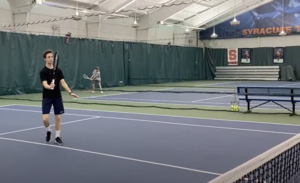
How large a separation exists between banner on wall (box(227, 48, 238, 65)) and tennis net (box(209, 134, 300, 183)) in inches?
1030

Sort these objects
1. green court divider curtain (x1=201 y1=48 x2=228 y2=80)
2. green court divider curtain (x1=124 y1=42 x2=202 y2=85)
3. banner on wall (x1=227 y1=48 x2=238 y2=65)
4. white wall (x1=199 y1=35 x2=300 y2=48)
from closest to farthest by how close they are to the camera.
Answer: green court divider curtain (x1=124 y1=42 x2=202 y2=85), white wall (x1=199 y1=35 x2=300 y2=48), banner on wall (x1=227 y1=48 x2=238 y2=65), green court divider curtain (x1=201 y1=48 x2=228 y2=80)

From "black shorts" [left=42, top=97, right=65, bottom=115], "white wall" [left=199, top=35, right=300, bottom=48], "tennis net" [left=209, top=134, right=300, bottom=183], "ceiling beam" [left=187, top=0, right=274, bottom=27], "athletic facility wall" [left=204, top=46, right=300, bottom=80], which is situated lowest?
"tennis net" [left=209, top=134, right=300, bottom=183]

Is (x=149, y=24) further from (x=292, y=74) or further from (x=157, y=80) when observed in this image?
(x=292, y=74)

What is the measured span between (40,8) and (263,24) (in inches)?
646

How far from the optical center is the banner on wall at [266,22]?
27109mm

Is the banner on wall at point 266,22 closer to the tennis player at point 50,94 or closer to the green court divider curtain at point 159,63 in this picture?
the green court divider curtain at point 159,63

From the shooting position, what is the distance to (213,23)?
99.7 ft

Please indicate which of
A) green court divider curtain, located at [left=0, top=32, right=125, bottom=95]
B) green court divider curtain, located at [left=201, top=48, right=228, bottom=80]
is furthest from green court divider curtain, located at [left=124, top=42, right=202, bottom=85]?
green court divider curtain, located at [left=0, top=32, right=125, bottom=95]

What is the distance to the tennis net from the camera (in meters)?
2.74

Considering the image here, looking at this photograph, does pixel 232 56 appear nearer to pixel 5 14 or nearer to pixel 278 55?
pixel 278 55

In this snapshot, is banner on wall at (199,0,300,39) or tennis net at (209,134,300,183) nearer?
tennis net at (209,134,300,183)

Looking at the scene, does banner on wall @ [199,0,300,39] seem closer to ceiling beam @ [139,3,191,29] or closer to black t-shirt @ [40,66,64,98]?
ceiling beam @ [139,3,191,29]

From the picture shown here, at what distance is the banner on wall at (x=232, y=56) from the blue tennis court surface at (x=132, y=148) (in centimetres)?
2225

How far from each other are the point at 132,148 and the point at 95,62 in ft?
51.8
